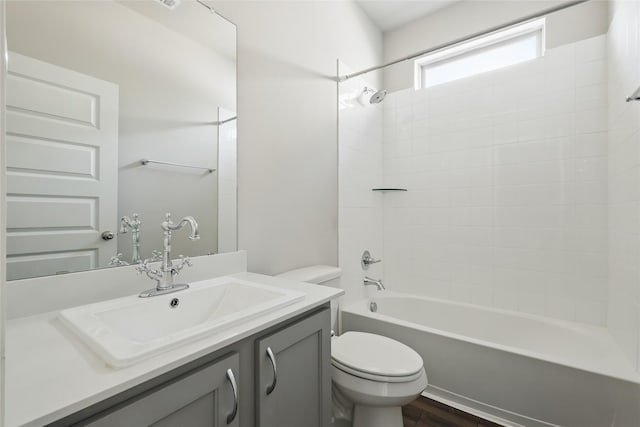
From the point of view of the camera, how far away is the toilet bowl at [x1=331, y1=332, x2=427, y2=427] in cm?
122

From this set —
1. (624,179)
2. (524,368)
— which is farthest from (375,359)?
(624,179)

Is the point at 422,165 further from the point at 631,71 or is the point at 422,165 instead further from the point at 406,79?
the point at 631,71

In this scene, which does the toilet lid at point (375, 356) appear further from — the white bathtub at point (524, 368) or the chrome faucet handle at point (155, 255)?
the chrome faucet handle at point (155, 255)

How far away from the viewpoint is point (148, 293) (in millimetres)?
1002

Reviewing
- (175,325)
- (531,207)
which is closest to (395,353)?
(175,325)

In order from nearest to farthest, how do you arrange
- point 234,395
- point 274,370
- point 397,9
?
point 234,395
point 274,370
point 397,9

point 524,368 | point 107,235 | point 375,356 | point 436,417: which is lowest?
point 436,417

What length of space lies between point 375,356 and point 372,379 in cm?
14

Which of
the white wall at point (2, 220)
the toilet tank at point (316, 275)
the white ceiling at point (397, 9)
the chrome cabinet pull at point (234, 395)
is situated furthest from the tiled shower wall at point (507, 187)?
the white wall at point (2, 220)

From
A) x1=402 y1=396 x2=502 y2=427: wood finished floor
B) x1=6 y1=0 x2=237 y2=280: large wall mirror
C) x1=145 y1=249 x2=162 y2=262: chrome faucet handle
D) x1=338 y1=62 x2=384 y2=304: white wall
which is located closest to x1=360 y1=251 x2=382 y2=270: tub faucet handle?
x1=338 y1=62 x2=384 y2=304: white wall

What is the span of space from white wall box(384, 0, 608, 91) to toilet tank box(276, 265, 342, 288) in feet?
6.11

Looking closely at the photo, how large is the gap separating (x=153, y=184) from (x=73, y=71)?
1.41 ft

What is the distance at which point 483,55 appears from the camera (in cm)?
245

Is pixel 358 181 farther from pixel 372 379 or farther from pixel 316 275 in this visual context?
pixel 372 379
